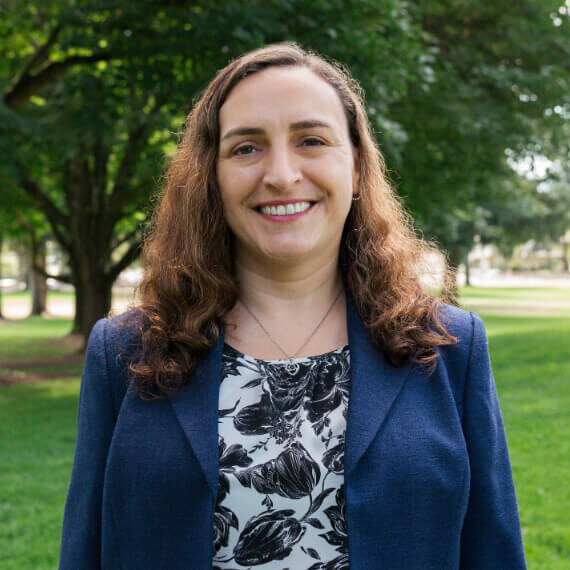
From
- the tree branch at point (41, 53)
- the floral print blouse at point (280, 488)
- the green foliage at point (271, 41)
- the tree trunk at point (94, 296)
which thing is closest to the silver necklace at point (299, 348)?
the floral print blouse at point (280, 488)

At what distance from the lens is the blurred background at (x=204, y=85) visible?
23.1ft

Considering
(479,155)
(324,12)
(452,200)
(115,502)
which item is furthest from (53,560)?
(452,200)

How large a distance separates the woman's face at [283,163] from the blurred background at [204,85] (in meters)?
0.66

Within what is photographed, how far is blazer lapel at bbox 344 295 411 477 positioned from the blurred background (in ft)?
1.92

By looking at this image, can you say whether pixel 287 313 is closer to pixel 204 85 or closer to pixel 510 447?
pixel 510 447

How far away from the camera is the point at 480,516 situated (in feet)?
5.72

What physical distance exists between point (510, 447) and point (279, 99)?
21.1ft

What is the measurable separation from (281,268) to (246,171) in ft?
0.95

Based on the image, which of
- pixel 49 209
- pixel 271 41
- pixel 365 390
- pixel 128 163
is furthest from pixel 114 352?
pixel 49 209

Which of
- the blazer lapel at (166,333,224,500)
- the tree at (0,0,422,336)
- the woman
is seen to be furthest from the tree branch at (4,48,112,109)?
the blazer lapel at (166,333,224,500)

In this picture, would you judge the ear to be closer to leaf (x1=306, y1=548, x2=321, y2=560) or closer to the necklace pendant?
the necklace pendant

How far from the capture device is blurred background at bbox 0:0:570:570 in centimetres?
703

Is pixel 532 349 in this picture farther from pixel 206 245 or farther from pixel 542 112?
pixel 206 245

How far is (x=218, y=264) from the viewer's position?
6.64ft
